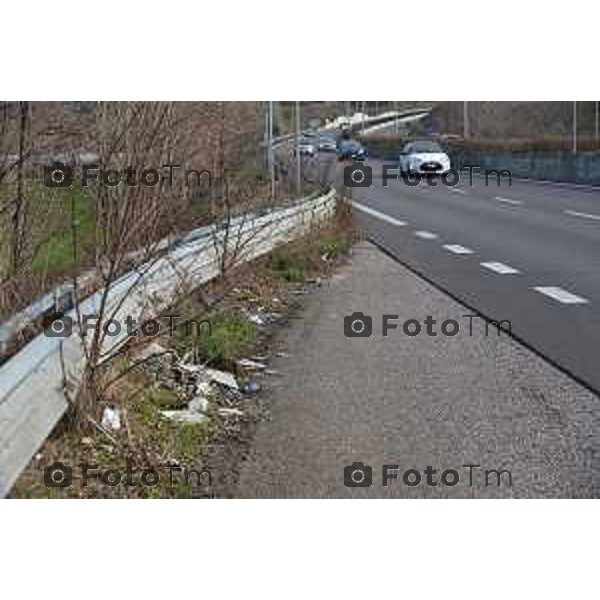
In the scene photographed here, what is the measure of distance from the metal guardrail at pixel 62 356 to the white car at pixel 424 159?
2883cm

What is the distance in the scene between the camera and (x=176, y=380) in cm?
669

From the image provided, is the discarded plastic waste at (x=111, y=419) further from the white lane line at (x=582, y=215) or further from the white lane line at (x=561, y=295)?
the white lane line at (x=582, y=215)

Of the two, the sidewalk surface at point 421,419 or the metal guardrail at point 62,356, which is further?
the sidewalk surface at point 421,419

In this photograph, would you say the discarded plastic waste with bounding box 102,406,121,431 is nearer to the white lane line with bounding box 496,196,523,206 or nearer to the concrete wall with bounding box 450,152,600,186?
the white lane line with bounding box 496,196,523,206

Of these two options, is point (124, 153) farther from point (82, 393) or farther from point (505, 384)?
point (505, 384)

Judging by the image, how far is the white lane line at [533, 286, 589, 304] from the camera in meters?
10.2

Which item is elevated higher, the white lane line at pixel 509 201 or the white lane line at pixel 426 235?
the white lane line at pixel 509 201

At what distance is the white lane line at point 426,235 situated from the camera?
719 inches

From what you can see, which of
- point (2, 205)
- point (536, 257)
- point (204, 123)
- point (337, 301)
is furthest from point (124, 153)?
point (536, 257)

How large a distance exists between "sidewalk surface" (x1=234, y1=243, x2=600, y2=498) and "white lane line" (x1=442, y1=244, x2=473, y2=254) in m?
6.42

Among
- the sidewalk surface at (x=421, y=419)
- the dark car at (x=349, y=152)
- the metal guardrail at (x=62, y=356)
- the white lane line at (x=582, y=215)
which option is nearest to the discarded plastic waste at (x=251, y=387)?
the sidewalk surface at (x=421, y=419)

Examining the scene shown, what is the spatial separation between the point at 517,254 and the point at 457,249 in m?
1.26

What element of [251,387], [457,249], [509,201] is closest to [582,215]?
[509,201]

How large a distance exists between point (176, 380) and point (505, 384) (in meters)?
2.15
